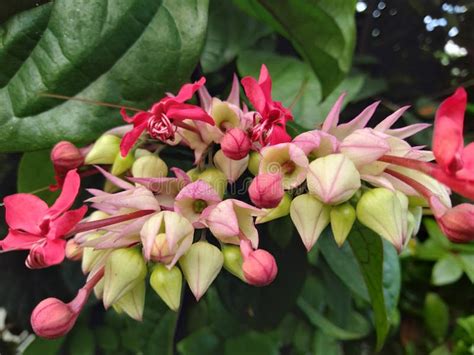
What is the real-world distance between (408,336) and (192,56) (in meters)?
0.51

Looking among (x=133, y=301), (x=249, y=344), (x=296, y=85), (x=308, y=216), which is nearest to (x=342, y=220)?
(x=308, y=216)

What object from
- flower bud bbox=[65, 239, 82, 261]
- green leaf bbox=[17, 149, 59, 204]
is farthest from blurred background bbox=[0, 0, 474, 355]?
flower bud bbox=[65, 239, 82, 261]

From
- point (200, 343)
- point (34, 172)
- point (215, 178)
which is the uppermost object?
point (215, 178)

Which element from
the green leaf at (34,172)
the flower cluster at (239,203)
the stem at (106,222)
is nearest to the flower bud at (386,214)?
the flower cluster at (239,203)

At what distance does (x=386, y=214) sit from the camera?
27 cm

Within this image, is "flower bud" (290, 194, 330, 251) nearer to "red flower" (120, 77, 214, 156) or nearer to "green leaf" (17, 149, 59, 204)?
"red flower" (120, 77, 214, 156)

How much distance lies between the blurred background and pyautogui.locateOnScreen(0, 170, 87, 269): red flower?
0.13 meters

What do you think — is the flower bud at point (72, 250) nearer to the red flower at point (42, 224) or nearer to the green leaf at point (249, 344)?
the red flower at point (42, 224)

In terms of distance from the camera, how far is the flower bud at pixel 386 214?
267 millimetres

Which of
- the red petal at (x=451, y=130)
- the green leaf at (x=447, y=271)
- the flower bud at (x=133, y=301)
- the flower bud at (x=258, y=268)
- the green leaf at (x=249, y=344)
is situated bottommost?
the green leaf at (x=249, y=344)

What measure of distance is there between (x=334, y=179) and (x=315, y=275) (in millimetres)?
381

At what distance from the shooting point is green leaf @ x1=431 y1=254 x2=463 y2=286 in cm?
64

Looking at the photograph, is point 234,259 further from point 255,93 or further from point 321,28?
point 321,28

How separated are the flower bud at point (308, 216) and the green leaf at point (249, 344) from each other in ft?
1.10
